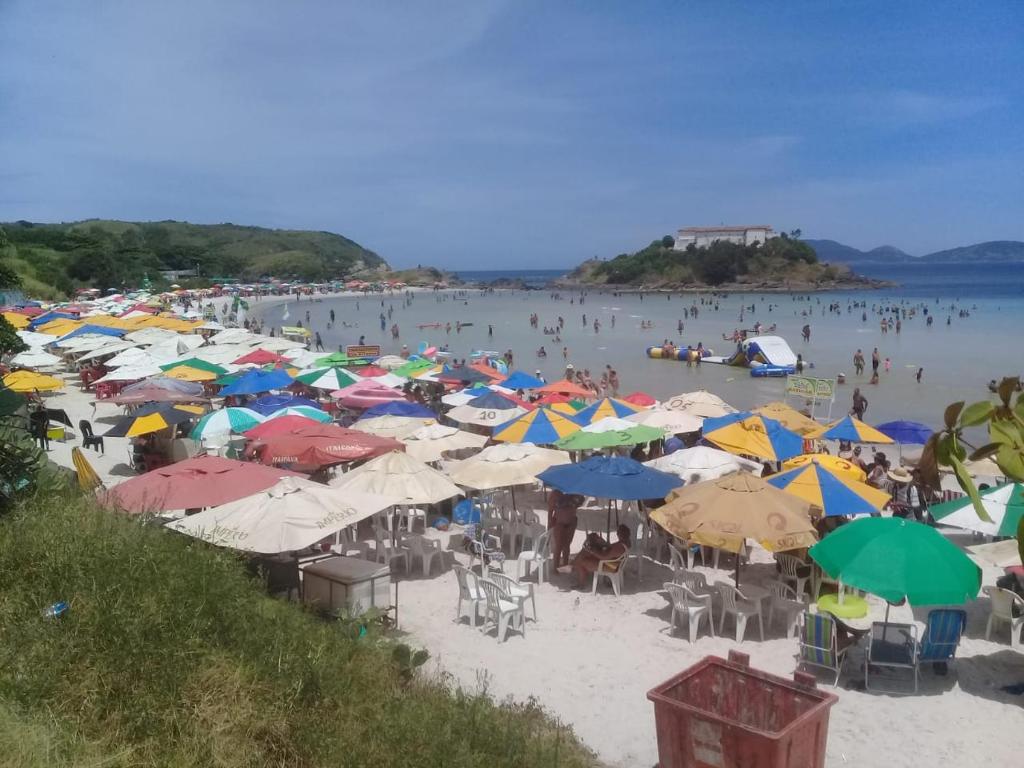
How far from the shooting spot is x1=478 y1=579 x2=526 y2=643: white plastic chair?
740cm

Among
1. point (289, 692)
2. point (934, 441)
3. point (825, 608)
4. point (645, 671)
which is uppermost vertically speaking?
point (934, 441)

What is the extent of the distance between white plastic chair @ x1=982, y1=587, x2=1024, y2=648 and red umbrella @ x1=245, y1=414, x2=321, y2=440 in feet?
27.8

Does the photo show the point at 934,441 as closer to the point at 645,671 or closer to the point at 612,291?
the point at 645,671

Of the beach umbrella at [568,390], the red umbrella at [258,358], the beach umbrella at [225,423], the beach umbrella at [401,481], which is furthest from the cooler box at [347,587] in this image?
the red umbrella at [258,358]

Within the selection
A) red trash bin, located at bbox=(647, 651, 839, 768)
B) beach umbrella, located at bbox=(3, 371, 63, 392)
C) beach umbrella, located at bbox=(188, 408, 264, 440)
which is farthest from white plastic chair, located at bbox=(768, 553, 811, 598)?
beach umbrella, located at bbox=(3, 371, 63, 392)

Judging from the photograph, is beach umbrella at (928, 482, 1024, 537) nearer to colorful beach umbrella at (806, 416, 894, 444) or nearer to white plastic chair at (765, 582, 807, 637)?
white plastic chair at (765, 582, 807, 637)

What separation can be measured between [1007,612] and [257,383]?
14.4 metres

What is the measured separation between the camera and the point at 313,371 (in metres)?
18.0

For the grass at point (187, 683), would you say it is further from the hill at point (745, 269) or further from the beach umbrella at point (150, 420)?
the hill at point (745, 269)

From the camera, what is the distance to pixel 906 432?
13.9 m

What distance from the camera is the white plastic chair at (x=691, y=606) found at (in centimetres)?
744

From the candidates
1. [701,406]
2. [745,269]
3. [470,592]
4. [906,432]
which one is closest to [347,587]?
[470,592]

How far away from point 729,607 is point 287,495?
437 cm

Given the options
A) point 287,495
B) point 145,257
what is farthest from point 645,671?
point 145,257
